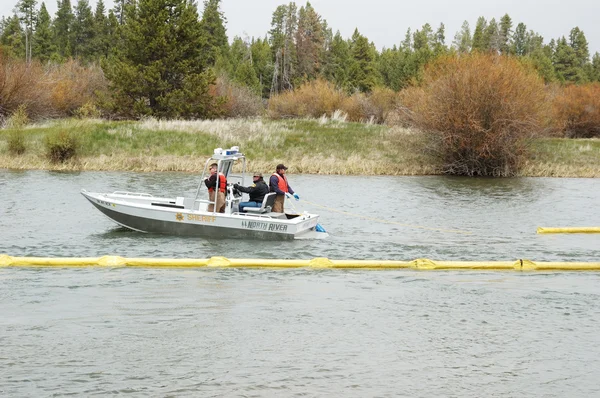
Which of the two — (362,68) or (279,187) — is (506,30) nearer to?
(362,68)

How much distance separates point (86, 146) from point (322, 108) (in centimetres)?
2786

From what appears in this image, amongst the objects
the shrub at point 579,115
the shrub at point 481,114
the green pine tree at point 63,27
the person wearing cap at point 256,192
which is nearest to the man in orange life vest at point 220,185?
the person wearing cap at point 256,192

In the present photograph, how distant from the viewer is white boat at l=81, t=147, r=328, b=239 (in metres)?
22.1

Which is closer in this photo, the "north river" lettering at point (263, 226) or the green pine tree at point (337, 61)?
the "north river" lettering at point (263, 226)

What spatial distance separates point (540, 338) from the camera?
14.3 metres

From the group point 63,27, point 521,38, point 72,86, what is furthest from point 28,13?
point 521,38

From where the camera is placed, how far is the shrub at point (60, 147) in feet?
140

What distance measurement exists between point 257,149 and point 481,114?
13.5 meters

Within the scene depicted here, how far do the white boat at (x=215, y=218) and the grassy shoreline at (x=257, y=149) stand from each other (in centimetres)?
2042

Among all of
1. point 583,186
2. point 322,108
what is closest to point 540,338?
point 583,186

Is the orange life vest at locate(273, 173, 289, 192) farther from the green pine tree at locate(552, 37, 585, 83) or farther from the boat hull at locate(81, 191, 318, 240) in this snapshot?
the green pine tree at locate(552, 37, 585, 83)

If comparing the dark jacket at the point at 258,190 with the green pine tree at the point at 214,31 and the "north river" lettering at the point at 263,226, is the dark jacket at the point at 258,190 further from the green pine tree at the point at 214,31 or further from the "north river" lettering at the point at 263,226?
the green pine tree at the point at 214,31

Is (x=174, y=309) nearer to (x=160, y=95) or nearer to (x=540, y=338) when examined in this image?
(x=540, y=338)

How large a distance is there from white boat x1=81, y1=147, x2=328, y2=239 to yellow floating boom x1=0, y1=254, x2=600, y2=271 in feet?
9.52
